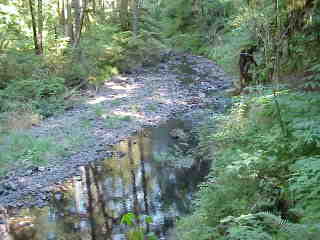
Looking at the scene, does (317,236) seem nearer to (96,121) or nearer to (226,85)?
(96,121)

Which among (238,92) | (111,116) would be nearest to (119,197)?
(238,92)

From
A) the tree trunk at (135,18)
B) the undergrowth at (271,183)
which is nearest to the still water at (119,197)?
the undergrowth at (271,183)

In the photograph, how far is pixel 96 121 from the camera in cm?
1415

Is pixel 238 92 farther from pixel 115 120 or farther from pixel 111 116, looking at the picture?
pixel 111 116

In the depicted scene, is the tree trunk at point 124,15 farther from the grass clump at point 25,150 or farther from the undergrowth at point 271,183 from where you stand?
the undergrowth at point 271,183

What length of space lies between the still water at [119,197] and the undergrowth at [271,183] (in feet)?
4.02

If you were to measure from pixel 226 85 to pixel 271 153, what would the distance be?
1267cm

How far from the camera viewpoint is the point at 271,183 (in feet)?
17.4

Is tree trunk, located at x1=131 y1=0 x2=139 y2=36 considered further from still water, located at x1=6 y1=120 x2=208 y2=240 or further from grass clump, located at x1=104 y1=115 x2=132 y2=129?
still water, located at x1=6 y1=120 x2=208 y2=240

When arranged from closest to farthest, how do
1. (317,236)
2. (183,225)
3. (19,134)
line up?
(317,236)
(183,225)
(19,134)

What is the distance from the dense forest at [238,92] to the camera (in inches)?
189

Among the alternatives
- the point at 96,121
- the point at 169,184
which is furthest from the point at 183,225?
the point at 96,121

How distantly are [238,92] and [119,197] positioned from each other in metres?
5.37

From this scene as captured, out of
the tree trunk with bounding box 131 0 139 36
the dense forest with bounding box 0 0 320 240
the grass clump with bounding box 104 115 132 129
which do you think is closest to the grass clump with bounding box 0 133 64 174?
the dense forest with bounding box 0 0 320 240
